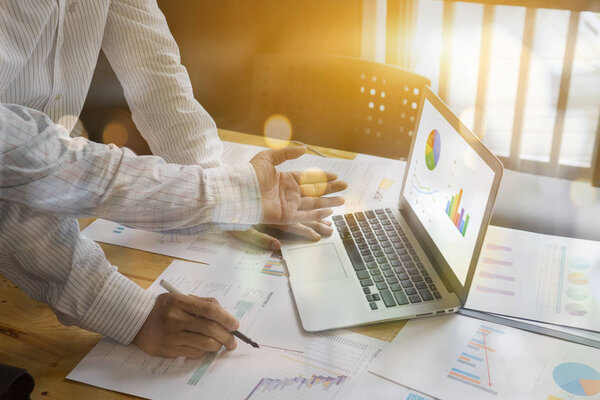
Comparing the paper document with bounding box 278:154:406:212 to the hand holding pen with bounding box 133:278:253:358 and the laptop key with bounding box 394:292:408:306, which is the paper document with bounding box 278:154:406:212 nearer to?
the laptop key with bounding box 394:292:408:306

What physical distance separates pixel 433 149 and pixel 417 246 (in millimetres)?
190

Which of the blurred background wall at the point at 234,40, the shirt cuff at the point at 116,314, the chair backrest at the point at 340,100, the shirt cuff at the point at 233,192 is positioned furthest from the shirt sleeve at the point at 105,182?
the blurred background wall at the point at 234,40

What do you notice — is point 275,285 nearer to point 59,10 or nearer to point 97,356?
point 97,356

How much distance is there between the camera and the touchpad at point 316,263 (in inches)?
40.0

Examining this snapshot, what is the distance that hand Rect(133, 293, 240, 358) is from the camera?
86 centimetres

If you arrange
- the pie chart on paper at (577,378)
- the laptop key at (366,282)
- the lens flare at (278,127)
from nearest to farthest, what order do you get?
1. the pie chart on paper at (577,378)
2. the laptop key at (366,282)
3. the lens flare at (278,127)

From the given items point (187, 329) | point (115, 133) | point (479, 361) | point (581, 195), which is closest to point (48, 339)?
point (187, 329)

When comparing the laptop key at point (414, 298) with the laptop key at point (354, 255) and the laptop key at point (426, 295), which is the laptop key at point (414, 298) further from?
the laptop key at point (354, 255)

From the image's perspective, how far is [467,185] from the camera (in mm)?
916

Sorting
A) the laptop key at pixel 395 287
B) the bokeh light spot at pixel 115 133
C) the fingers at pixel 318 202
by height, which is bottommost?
the bokeh light spot at pixel 115 133

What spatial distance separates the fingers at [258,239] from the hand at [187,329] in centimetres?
23

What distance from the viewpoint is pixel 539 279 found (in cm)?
100

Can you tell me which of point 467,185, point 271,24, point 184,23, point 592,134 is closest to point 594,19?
point 592,134

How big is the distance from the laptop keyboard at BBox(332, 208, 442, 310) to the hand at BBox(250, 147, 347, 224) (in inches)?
3.0
